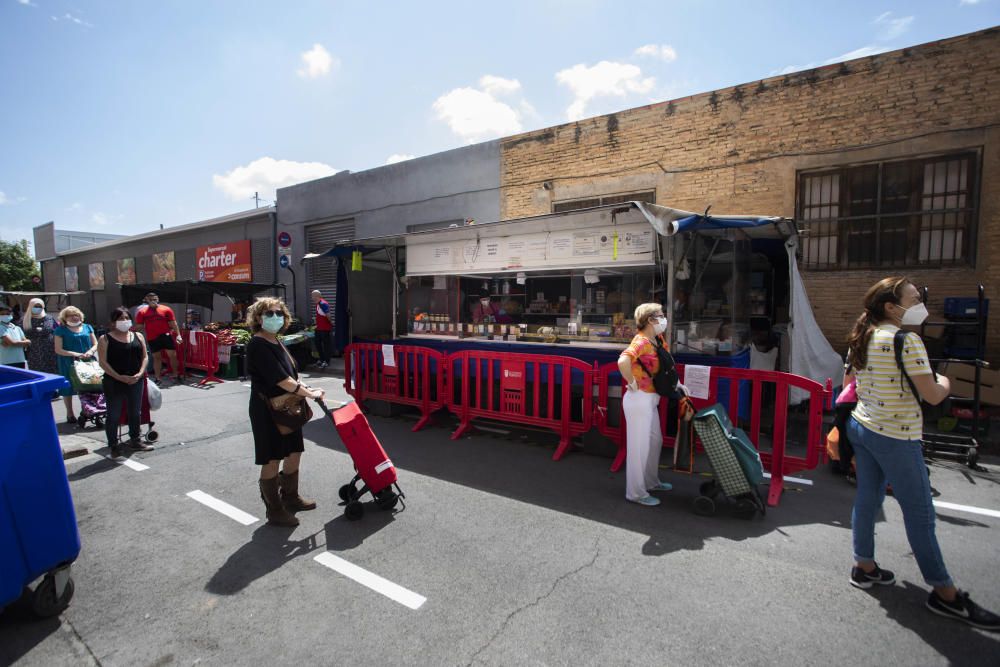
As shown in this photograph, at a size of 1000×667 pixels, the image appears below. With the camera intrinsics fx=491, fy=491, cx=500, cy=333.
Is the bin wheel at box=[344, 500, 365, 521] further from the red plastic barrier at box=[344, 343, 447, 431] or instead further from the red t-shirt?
the red t-shirt

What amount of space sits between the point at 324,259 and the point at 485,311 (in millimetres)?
9976

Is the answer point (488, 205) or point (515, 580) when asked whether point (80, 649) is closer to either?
point (515, 580)

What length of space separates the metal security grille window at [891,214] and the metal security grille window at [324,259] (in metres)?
12.7

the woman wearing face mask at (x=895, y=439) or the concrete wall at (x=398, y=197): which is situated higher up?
the concrete wall at (x=398, y=197)

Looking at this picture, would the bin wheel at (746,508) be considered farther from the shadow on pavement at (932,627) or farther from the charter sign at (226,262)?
the charter sign at (226,262)

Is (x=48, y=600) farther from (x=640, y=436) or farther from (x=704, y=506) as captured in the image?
(x=704, y=506)

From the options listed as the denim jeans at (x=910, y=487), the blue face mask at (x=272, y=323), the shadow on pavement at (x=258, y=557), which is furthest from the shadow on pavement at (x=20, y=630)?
the denim jeans at (x=910, y=487)

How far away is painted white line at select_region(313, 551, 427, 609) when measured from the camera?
2975 mm

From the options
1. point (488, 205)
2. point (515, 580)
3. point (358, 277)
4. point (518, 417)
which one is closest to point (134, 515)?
point (515, 580)

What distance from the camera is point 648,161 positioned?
35.4ft

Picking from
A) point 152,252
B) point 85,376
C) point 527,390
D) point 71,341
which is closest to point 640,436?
point 527,390

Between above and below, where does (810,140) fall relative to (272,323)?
above

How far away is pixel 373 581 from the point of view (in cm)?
318

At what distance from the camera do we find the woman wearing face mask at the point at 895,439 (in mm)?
2719
